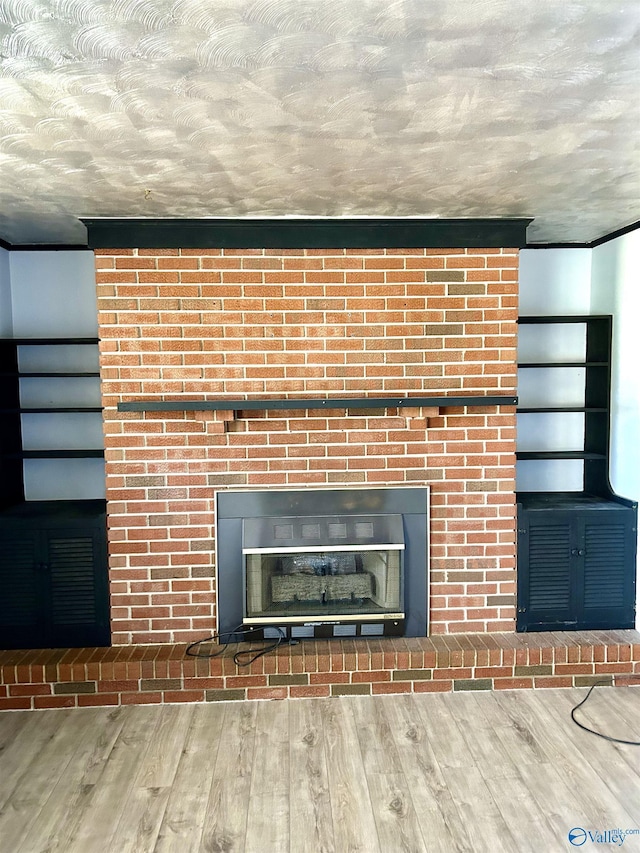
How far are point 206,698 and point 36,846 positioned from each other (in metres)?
0.99

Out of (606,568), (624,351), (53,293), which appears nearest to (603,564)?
(606,568)

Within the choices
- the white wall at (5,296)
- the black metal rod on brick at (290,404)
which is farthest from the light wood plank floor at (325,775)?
the white wall at (5,296)

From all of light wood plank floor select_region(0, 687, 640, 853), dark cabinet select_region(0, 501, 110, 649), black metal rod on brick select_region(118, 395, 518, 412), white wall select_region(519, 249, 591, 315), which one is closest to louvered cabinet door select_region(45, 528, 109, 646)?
dark cabinet select_region(0, 501, 110, 649)

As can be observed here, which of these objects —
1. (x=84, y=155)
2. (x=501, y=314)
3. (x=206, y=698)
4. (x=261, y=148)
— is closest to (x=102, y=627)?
(x=206, y=698)

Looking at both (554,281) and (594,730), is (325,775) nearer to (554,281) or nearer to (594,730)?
(594,730)

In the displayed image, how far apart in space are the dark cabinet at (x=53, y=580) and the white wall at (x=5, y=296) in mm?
1110

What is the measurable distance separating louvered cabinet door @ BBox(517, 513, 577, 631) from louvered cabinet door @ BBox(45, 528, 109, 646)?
2288 mm

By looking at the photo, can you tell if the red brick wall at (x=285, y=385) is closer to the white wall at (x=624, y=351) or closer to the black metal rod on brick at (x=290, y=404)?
the black metal rod on brick at (x=290, y=404)

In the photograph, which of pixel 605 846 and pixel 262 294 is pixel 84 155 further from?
pixel 605 846

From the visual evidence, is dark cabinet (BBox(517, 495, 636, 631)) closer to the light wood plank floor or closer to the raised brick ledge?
the raised brick ledge

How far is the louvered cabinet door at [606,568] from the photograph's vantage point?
309 cm

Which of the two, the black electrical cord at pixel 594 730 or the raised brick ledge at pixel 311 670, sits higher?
the raised brick ledge at pixel 311 670

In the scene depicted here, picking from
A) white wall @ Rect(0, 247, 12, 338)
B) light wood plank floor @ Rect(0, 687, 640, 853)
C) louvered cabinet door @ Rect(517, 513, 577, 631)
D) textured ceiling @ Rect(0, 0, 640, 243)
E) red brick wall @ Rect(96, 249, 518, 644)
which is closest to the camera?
textured ceiling @ Rect(0, 0, 640, 243)

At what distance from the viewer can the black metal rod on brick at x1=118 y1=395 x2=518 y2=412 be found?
2824mm
